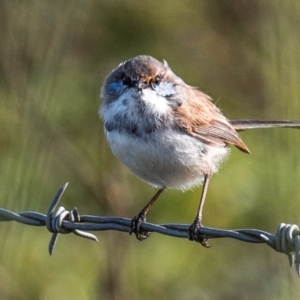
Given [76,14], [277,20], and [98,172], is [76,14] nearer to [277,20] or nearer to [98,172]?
[98,172]

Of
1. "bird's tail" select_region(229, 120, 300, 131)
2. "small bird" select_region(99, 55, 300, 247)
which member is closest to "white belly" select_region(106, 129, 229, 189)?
"small bird" select_region(99, 55, 300, 247)

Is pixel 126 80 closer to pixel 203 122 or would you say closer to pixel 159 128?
pixel 159 128

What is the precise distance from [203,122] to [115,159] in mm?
1787

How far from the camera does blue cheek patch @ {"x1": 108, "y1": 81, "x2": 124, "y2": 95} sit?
4.79 meters

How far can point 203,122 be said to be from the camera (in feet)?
16.2

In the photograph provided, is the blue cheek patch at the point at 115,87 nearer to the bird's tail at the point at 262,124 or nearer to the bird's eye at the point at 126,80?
the bird's eye at the point at 126,80

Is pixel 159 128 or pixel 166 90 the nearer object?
pixel 159 128

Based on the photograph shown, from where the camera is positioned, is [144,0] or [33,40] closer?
[33,40]

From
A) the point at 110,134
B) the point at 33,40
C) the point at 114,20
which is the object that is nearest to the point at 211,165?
the point at 110,134

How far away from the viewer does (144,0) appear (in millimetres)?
8156

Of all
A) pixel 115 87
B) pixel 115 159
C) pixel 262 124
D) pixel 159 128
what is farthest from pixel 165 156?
pixel 115 159

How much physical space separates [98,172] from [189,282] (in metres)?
1.32

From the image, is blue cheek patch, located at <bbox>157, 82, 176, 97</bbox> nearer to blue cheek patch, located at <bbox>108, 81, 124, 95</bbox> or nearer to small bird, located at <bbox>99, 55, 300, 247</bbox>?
small bird, located at <bbox>99, 55, 300, 247</bbox>

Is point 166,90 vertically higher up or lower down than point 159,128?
higher up
